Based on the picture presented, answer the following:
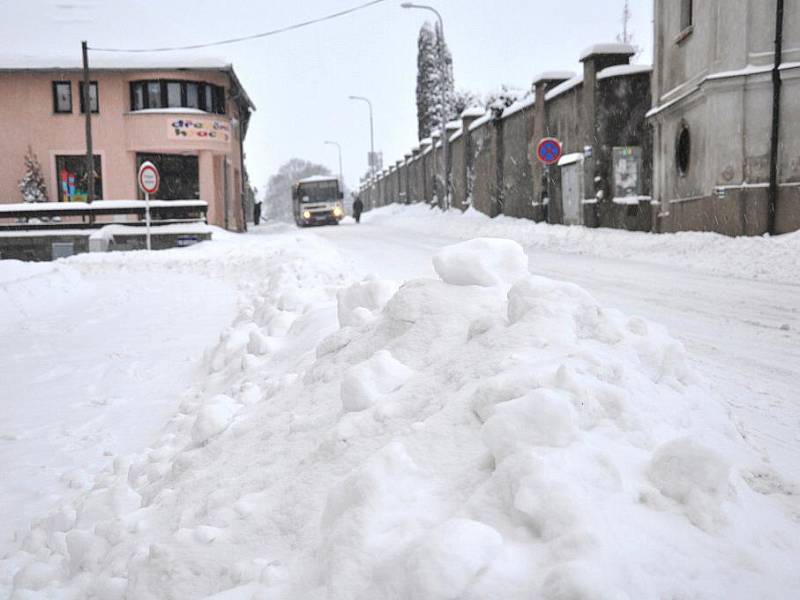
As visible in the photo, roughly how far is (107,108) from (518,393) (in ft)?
96.9

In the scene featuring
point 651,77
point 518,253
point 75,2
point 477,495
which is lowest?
point 477,495

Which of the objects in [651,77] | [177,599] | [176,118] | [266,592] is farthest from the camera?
[176,118]

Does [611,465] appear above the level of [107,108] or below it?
below

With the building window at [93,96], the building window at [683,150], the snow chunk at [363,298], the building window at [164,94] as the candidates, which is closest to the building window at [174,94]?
the building window at [164,94]

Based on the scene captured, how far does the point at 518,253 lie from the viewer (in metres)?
4.32

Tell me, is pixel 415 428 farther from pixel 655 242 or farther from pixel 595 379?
pixel 655 242

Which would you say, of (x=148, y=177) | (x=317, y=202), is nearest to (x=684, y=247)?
(x=148, y=177)

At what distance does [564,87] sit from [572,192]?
3208 mm

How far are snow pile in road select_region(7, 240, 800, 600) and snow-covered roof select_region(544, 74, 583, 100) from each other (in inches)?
711

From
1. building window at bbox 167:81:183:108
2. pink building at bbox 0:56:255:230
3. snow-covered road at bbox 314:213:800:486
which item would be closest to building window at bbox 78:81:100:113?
pink building at bbox 0:56:255:230

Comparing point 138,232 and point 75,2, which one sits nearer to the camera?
point 138,232

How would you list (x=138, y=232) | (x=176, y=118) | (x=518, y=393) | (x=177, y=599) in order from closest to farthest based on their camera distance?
(x=177, y=599) → (x=518, y=393) → (x=138, y=232) → (x=176, y=118)

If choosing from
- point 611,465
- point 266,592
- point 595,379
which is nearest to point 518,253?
point 595,379

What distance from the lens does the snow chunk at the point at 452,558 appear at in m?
1.78
